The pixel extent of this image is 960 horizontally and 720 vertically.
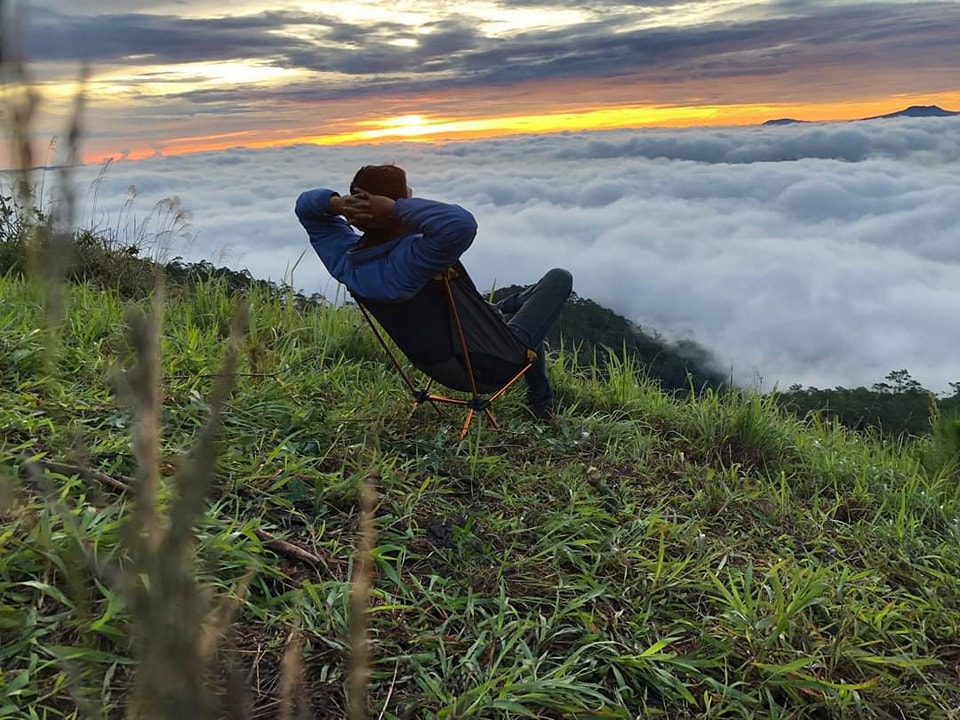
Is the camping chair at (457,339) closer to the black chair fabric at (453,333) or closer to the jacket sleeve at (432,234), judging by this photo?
the black chair fabric at (453,333)

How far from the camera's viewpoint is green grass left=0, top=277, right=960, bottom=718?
6.81ft

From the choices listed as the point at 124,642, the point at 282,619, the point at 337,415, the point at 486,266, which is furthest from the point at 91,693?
the point at 486,266

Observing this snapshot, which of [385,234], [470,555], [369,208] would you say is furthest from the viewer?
[385,234]

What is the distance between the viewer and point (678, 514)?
3592mm

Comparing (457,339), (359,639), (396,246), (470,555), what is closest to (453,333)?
(457,339)

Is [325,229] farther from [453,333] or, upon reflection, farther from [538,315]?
[538,315]

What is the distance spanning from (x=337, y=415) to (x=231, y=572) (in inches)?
56.7

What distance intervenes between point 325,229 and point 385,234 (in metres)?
0.43

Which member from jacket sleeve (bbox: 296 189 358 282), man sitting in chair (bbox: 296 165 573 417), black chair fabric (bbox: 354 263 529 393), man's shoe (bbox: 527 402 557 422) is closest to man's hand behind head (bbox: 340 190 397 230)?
man sitting in chair (bbox: 296 165 573 417)

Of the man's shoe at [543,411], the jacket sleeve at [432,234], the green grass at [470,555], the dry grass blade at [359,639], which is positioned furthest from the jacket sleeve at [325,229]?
the dry grass blade at [359,639]

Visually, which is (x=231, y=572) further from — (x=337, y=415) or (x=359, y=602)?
(x=359, y=602)

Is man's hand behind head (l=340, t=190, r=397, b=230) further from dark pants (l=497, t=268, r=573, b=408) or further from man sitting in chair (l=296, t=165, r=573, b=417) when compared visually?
dark pants (l=497, t=268, r=573, b=408)

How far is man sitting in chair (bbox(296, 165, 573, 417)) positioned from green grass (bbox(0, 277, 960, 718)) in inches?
26.0

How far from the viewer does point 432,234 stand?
3.52 m
